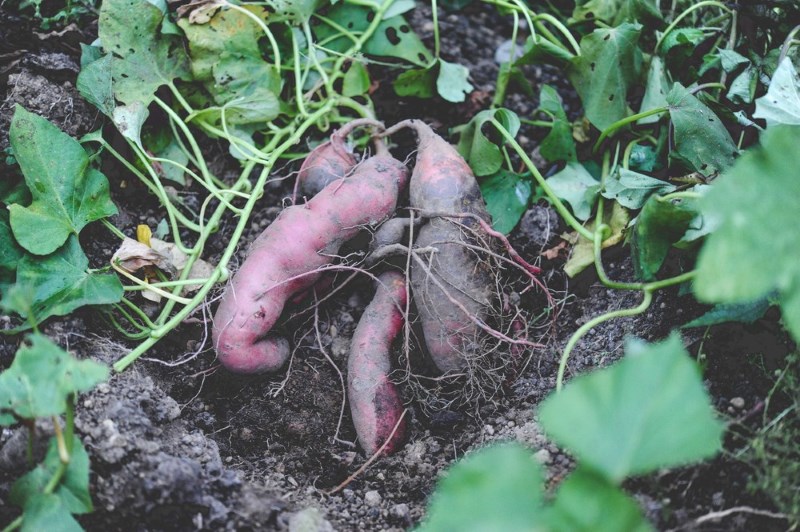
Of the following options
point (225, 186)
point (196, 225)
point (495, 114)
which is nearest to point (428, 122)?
point (495, 114)

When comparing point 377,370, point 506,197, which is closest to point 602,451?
point 377,370

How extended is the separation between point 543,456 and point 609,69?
3.28 ft

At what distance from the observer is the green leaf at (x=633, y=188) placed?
4.91ft

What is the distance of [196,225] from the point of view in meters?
1.67

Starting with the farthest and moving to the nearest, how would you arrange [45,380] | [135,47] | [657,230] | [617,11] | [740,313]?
1. [617,11]
2. [135,47]
3. [657,230]
4. [740,313]
5. [45,380]

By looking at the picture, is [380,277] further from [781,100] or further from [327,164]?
[781,100]

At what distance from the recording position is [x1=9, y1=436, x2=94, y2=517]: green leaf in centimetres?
107

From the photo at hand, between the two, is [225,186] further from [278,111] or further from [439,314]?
[439,314]

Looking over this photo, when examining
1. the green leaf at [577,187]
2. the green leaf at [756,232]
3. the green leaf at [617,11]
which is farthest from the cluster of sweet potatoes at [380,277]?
the green leaf at [756,232]

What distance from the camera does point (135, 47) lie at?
1.66 m

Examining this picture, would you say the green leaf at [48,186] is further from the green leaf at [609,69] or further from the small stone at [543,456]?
the green leaf at [609,69]

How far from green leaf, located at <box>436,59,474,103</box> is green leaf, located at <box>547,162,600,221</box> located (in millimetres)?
370

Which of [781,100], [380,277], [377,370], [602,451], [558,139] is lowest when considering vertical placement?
[377,370]

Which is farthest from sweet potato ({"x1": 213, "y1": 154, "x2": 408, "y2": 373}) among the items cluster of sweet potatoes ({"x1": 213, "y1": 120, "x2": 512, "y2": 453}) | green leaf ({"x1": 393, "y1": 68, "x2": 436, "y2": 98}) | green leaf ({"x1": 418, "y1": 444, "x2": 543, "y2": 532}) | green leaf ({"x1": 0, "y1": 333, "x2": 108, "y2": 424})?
green leaf ({"x1": 418, "y1": 444, "x2": 543, "y2": 532})
